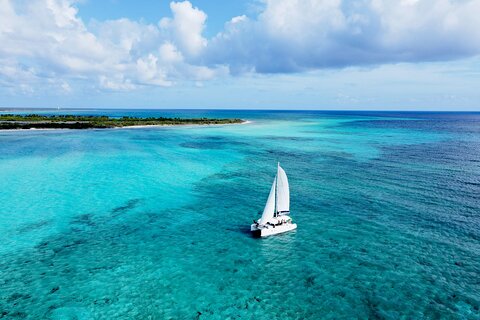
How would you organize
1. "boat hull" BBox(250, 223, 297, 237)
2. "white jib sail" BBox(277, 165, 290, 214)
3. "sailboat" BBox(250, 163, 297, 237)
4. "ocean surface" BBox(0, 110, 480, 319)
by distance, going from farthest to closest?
"white jib sail" BBox(277, 165, 290, 214) → "sailboat" BBox(250, 163, 297, 237) → "boat hull" BBox(250, 223, 297, 237) → "ocean surface" BBox(0, 110, 480, 319)

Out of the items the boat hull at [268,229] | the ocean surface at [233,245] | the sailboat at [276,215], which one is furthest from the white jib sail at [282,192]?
the ocean surface at [233,245]

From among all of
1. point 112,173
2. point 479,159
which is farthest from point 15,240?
point 479,159

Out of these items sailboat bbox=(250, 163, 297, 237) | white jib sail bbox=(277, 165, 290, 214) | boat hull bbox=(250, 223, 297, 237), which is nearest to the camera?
boat hull bbox=(250, 223, 297, 237)

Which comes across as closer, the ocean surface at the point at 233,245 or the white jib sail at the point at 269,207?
the ocean surface at the point at 233,245

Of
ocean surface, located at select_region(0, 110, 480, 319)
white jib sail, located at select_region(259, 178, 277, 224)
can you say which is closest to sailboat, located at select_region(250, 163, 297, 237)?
white jib sail, located at select_region(259, 178, 277, 224)

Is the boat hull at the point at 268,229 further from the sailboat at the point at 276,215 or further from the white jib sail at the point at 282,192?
the white jib sail at the point at 282,192

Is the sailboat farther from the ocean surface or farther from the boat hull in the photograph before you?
the ocean surface
